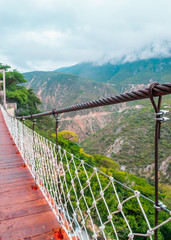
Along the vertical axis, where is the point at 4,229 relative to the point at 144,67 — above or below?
below

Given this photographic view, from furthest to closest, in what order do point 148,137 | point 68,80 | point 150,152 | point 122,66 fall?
1. point 122,66
2. point 68,80
3. point 148,137
4. point 150,152

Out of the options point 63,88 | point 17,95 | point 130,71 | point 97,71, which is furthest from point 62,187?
point 97,71

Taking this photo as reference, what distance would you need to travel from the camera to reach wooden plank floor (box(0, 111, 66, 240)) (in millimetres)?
1021

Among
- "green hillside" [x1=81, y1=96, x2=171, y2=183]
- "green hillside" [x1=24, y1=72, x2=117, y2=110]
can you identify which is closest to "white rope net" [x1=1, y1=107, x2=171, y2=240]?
"green hillside" [x1=81, y1=96, x2=171, y2=183]

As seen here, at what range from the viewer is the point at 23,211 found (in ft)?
4.00

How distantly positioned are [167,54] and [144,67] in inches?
372

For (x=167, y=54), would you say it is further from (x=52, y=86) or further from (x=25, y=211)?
(x=25, y=211)

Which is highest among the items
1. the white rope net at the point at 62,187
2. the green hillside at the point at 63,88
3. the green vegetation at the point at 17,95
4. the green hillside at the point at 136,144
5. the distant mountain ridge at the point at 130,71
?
the distant mountain ridge at the point at 130,71

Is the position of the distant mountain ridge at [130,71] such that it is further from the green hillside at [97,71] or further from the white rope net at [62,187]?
the white rope net at [62,187]

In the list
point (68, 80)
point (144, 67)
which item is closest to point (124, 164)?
point (68, 80)

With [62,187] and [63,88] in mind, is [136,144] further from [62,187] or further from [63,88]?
[63,88]

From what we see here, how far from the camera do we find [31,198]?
1388 mm

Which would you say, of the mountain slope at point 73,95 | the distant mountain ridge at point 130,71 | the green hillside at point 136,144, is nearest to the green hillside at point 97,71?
the distant mountain ridge at point 130,71

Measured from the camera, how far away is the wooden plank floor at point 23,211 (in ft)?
3.35
